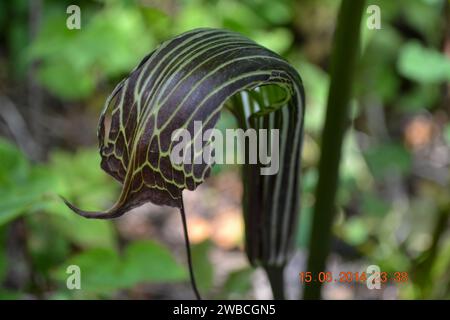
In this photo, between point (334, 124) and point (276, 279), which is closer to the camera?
point (334, 124)

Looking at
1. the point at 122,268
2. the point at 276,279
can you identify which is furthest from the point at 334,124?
the point at 122,268

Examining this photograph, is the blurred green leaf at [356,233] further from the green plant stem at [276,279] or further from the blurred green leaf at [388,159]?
the green plant stem at [276,279]

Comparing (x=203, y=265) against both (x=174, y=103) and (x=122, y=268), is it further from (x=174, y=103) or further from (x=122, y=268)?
(x=174, y=103)

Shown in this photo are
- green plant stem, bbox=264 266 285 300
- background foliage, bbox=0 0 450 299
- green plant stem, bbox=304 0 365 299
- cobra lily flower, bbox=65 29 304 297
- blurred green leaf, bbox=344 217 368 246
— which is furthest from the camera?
blurred green leaf, bbox=344 217 368 246

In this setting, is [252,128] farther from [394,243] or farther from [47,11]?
[47,11]

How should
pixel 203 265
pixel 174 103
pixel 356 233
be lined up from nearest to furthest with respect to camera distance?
pixel 174 103 → pixel 203 265 → pixel 356 233

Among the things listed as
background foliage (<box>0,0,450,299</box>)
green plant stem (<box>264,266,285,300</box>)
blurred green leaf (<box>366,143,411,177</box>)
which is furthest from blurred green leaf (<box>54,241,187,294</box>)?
blurred green leaf (<box>366,143,411,177</box>)

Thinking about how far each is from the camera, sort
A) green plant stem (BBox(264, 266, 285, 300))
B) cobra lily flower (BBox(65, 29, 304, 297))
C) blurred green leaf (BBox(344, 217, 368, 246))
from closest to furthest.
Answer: cobra lily flower (BBox(65, 29, 304, 297)) < green plant stem (BBox(264, 266, 285, 300)) < blurred green leaf (BBox(344, 217, 368, 246))

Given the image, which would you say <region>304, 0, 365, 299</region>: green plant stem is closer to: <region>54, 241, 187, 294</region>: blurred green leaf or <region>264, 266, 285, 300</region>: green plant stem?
<region>264, 266, 285, 300</region>: green plant stem

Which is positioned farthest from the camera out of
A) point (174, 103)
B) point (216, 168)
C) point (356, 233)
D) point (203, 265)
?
point (356, 233)
